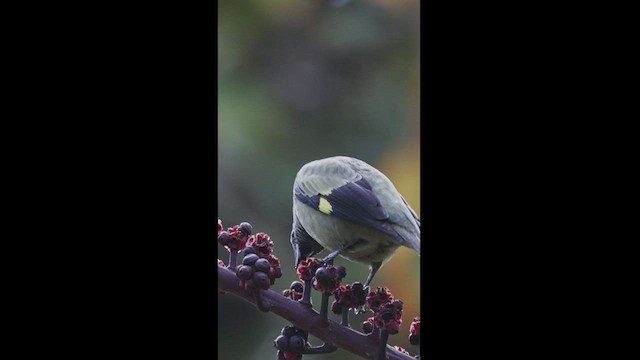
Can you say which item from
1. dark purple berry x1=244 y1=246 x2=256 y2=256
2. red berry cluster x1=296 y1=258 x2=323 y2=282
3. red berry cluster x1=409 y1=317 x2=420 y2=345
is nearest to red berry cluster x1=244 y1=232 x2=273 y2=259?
dark purple berry x1=244 y1=246 x2=256 y2=256

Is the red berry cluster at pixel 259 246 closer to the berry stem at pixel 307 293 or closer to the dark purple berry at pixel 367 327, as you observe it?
the berry stem at pixel 307 293

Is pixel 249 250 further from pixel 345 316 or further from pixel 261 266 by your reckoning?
pixel 345 316

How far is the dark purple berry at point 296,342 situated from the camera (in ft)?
8.12

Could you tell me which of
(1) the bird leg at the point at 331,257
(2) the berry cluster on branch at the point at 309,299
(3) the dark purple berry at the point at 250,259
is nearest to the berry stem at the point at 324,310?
(2) the berry cluster on branch at the point at 309,299

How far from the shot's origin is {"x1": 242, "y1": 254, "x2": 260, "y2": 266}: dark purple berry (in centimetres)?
242

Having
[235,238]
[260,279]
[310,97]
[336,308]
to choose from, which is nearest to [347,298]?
[336,308]

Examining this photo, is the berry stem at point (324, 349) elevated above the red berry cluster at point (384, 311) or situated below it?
below

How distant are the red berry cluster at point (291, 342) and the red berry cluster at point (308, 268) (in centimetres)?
15

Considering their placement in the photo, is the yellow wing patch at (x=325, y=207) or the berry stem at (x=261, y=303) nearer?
the berry stem at (x=261, y=303)

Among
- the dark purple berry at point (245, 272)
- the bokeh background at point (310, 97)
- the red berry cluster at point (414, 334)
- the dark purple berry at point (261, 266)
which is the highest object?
the bokeh background at point (310, 97)

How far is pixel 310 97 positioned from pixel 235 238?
0.48m

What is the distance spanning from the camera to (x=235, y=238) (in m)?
2.47

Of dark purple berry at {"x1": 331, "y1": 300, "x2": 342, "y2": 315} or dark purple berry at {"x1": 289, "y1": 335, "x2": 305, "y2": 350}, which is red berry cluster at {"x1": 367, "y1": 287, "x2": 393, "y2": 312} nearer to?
dark purple berry at {"x1": 331, "y1": 300, "x2": 342, "y2": 315}

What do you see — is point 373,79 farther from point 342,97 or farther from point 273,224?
point 273,224
